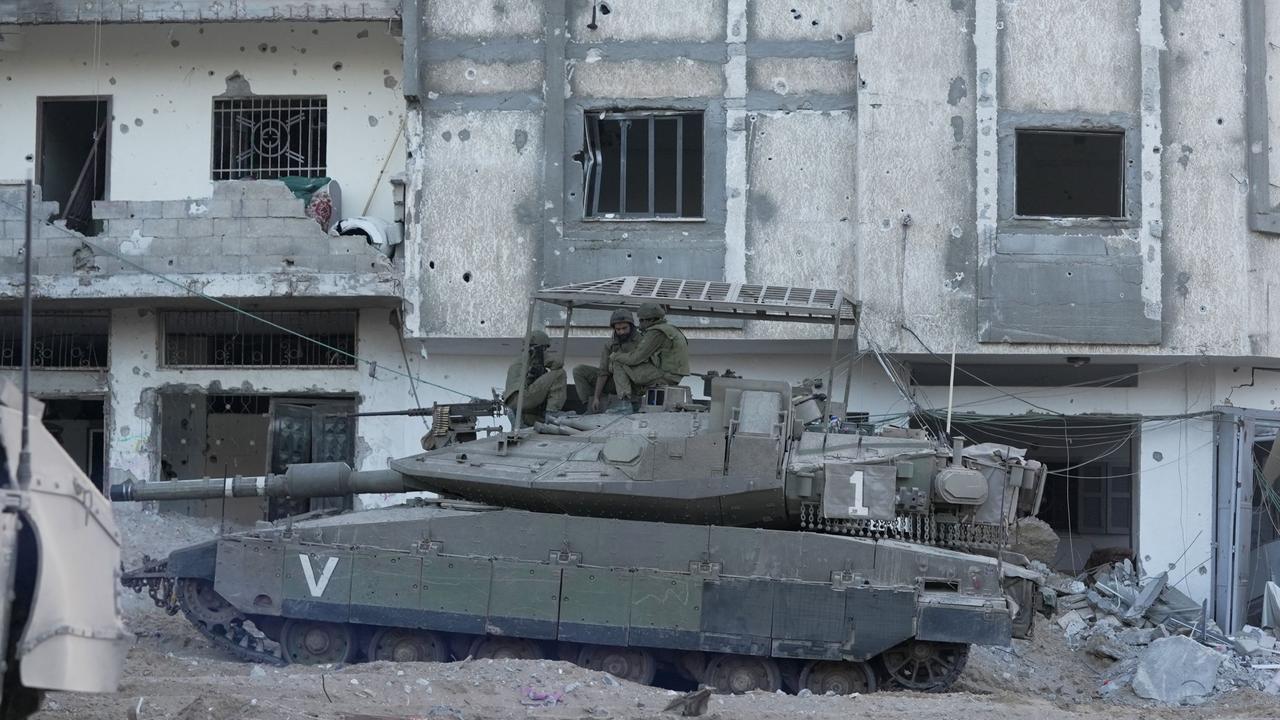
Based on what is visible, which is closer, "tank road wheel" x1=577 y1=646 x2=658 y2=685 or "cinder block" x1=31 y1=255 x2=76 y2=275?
"tank road wheel" x1=577 y1=646 x2=658 y2=685

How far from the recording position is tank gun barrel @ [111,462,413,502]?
42.7 ft

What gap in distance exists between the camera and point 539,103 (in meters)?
17.2

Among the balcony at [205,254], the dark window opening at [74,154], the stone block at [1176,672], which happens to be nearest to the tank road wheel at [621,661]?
the stone block at [1176,672]

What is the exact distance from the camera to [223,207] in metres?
17.5

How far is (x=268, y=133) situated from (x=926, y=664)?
1127cm

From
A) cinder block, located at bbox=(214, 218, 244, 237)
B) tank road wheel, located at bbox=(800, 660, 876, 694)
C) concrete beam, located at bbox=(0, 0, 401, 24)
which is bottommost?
tank road wheel, located at bbox=(800, 660, 876, 694)

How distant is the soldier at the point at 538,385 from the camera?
1286 cm

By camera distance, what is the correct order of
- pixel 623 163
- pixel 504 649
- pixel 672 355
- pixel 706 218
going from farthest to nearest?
pixel 623 163
pixel 706 218
pixel 672 355
pixel 504 649

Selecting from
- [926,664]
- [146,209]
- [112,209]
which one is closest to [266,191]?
[146,209]

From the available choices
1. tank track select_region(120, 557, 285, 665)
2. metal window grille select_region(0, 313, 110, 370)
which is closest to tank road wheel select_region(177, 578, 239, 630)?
tank track select_region(120, 557, 285, 665)

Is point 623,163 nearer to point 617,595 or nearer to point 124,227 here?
point 124,227

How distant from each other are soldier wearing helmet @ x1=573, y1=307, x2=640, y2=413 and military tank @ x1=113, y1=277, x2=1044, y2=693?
2.17 feet

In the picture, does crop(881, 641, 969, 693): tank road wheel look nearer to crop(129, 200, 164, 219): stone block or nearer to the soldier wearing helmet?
the soldier wearing helmet

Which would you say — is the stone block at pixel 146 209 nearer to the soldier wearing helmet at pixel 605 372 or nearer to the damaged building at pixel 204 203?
the damaged building at pixel 204 203
